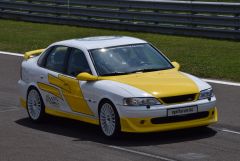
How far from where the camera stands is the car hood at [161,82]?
11.4 metres

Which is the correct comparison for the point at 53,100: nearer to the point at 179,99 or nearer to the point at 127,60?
the point at 127,60

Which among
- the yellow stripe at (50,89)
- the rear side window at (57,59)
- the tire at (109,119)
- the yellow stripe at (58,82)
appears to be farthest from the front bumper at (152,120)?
the rear side window at (57,59)

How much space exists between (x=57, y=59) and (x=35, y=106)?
905 mm

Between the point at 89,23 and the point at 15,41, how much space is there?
3102mm

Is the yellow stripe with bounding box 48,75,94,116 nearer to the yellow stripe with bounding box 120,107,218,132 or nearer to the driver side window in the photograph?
the driver side window

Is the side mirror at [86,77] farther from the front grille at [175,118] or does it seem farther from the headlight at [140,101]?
the front grille at [175,118]

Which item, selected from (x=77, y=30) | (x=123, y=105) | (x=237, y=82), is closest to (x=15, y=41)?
(x=77, y=30)

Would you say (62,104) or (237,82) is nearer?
(62,104)

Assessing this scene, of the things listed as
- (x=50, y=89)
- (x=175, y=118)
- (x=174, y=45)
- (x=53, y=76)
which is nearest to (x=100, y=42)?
(x=53, y=76)

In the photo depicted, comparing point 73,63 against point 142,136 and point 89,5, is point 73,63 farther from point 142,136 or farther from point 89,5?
point 89,5

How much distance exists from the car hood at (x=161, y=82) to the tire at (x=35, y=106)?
1.85m

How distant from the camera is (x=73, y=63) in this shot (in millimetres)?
12828

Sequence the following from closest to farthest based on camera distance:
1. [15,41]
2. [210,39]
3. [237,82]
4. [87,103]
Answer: [87,103] < [237,82] < [210,39] < [15,41]

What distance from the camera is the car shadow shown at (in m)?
11.5
